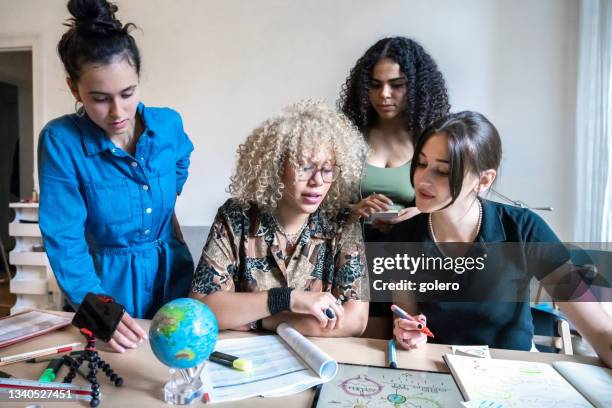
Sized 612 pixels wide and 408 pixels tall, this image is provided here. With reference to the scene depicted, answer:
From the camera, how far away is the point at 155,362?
822 millimetres

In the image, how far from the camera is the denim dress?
1.04m

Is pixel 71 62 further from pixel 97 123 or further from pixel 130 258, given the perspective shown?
pixel 130 258

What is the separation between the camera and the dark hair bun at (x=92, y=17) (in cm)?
95

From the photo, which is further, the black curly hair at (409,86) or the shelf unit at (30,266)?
the shelf unit at (30,266)

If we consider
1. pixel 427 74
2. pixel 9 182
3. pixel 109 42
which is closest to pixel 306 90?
pixel 427 74

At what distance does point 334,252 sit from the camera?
42.9 inches

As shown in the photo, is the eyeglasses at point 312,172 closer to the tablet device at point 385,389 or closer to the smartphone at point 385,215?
the smartphone at point 385,215

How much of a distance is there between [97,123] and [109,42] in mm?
209

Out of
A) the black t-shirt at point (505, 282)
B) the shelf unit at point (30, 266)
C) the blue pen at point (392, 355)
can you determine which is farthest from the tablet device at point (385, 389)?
the shelf unit at point (30, 266)

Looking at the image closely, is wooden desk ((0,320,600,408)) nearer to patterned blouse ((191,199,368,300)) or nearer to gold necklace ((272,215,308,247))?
patterned blouse ((191,199,368,300))

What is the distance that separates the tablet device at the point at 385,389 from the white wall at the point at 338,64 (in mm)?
778

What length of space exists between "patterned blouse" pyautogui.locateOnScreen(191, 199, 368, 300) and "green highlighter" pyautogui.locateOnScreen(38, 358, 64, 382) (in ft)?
1.10

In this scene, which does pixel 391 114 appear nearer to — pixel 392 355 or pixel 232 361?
pixel 392 355

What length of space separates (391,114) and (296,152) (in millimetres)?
308
